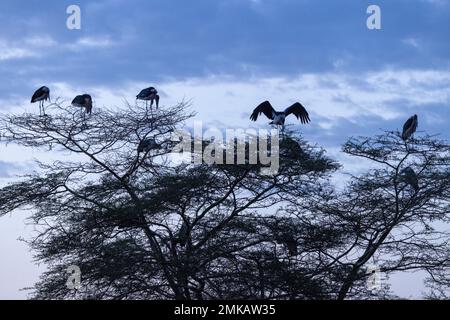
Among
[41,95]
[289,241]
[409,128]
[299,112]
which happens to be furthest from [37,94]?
[409,128]

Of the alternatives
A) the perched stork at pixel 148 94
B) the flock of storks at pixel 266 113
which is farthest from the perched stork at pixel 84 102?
the perched stork at pixel 148 94

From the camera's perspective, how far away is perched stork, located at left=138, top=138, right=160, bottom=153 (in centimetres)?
1803

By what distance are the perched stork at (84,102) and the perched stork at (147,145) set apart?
1.45m

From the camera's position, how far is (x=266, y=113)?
19.8m

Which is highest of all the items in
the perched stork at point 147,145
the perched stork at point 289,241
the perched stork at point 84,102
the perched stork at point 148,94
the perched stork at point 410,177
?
the perched stork at point 148,94

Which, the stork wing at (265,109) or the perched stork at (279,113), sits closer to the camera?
the perched stork at (279,113)

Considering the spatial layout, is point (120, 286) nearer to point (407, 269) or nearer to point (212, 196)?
point (212, 196)

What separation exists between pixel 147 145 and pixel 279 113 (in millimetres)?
3051

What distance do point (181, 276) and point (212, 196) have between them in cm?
193

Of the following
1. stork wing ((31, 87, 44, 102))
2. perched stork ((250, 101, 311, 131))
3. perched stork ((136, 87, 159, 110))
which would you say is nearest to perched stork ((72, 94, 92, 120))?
perched stork ((136, 87, 159, 110))

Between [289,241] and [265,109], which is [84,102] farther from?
[289,241]

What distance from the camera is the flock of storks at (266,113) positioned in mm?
18250

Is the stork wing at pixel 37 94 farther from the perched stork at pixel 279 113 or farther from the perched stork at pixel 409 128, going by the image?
the perched stork at pixel 409 128
